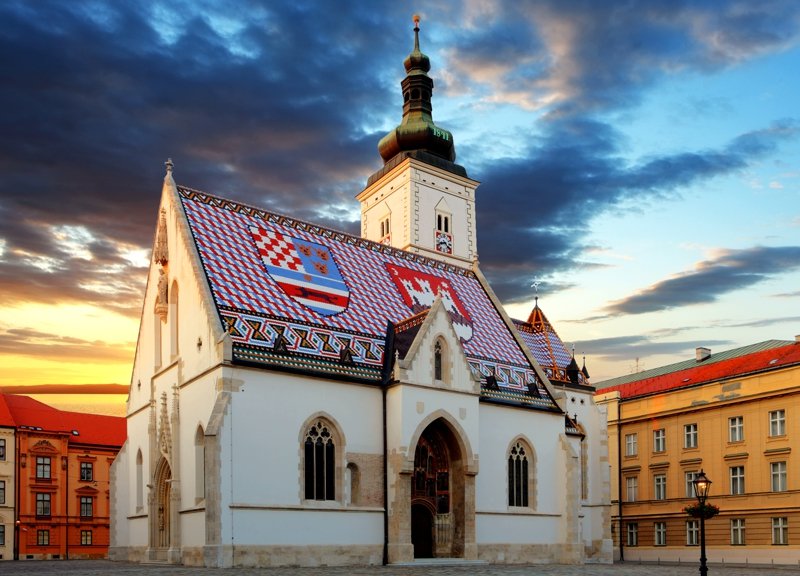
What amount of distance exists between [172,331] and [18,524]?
28151mm

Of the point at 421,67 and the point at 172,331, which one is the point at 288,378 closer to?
the point at 172,331

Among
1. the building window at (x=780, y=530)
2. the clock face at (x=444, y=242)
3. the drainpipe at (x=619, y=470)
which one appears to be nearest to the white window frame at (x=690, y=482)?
the building window at (x=780, y=530)

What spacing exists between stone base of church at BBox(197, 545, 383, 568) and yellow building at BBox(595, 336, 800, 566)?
21140 millimetres

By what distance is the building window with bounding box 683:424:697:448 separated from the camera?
4469 cm

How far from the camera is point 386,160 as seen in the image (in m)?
54.7

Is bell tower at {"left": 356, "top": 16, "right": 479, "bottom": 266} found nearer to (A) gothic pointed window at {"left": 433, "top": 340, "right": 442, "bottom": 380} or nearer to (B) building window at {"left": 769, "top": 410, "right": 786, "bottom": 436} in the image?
(B) building window at {"left": 769, "top": 410, "right": 786, "bottom": 436}

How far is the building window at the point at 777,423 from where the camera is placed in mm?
40094

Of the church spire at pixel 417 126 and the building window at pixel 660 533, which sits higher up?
the church spire at pixel 417 126

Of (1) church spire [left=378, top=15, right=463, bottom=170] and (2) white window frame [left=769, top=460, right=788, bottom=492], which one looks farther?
(1) church spire [left=378, top=15, right=463, bottom=170]

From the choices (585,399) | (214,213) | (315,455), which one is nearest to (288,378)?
(315,455)

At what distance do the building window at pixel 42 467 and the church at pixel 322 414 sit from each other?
21.3 metres

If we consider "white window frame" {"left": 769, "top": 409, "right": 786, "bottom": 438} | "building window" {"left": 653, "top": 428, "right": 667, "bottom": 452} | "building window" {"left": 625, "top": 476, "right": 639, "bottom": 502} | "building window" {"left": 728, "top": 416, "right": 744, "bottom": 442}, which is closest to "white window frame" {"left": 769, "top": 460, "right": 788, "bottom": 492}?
"white window frame" {"left": 769, "top": 409, "right": 786, "bottom": 438}

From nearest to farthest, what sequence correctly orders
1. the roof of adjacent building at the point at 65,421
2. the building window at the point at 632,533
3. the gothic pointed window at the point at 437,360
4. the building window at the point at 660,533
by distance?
the gothic pointed window at the point at 437,360 → the building window at the point at 660,533 → the building window at the point at 632,533 → the roof of adjacent building at the point at 65,421

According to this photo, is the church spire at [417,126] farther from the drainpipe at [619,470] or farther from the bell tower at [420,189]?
the drainpipe at [619,470]
